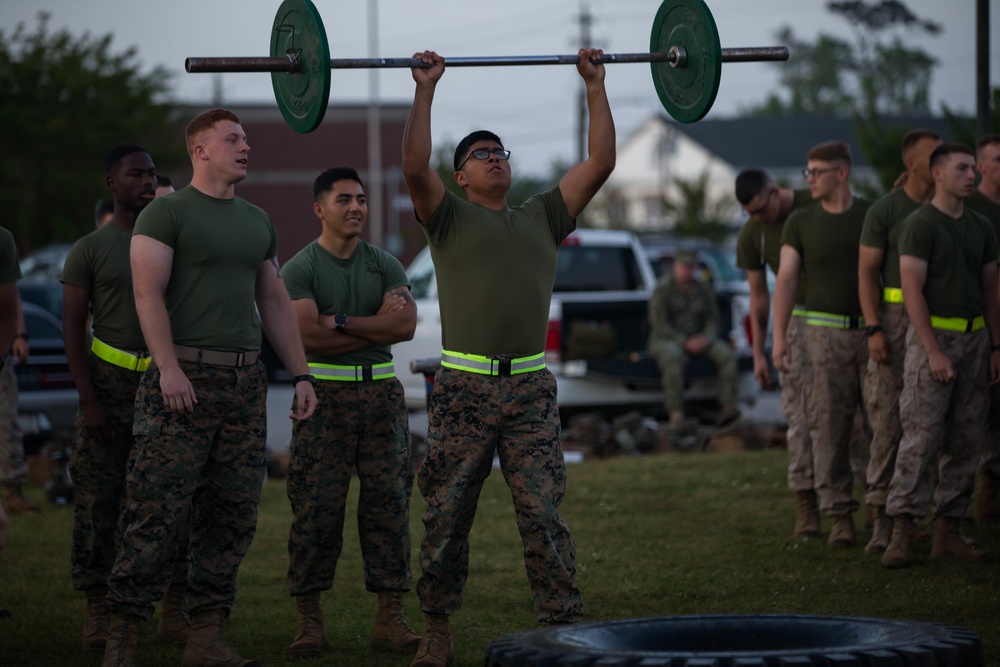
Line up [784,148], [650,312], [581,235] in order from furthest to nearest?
[784,148]
[581,235]
[650,312]

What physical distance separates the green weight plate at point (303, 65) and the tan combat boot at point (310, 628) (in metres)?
2.23

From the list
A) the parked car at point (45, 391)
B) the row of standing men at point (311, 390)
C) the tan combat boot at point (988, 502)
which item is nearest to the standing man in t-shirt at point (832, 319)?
the tan combat boot at point (988, 502)

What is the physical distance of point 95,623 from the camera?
656 centimetres

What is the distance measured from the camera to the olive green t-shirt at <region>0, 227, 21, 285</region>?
733 cm

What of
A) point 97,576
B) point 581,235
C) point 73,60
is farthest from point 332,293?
point 73,60

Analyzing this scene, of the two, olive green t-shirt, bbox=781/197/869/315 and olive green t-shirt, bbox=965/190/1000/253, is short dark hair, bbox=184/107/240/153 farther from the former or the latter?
olive green t-shirt, bbox=965/190/1000/253

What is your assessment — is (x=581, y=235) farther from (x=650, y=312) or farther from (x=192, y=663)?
(x=192, y=663)

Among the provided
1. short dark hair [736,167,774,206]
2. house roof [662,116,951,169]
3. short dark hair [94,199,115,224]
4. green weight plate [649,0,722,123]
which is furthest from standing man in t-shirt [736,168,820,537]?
house roof [662,116,951,169]

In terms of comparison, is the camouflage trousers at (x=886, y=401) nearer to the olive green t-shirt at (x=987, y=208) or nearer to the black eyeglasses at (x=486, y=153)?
the olive green t-shirt at (x=987, y=208)

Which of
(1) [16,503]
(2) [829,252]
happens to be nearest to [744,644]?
(2) [829,252]

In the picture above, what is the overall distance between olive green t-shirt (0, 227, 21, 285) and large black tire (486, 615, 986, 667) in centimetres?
414

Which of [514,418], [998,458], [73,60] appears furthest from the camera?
[73,60]

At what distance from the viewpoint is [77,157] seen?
38656 mm

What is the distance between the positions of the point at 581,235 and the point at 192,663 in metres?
10.1
